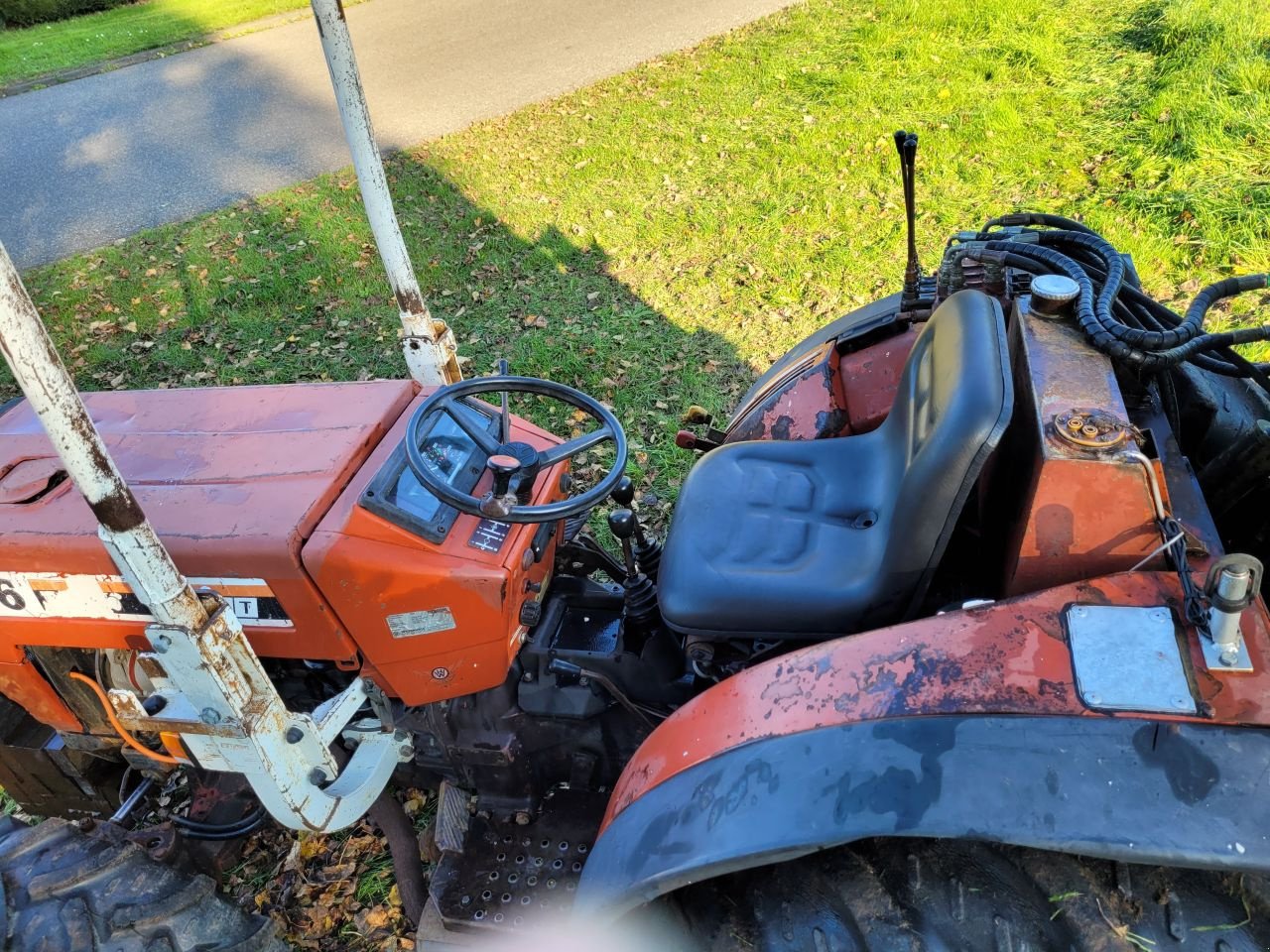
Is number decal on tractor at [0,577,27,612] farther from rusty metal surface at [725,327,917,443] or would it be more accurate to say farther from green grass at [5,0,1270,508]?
green grass at [5,0,1270,508]

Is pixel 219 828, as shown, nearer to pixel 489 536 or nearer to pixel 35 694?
pixel 35 694

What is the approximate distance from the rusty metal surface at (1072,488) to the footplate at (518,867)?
3.86 feet

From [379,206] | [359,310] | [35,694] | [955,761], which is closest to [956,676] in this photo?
[955,761]

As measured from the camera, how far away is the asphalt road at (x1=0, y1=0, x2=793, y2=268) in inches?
245

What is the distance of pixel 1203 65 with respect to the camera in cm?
551

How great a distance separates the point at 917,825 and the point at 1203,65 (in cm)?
597

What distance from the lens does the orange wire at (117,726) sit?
200 cm

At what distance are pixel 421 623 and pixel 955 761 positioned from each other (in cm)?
109

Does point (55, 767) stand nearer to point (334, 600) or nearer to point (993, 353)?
point (334, 600)

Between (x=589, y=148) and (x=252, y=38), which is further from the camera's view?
(x=252, y=38)

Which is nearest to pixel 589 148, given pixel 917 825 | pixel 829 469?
pixel 829 469

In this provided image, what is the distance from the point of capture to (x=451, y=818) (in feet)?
7.47

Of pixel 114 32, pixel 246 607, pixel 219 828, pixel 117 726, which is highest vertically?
pixel 246 607

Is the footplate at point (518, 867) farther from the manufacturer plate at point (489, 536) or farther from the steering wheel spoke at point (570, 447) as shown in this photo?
the steering wheel spoke at point (570, 447)
